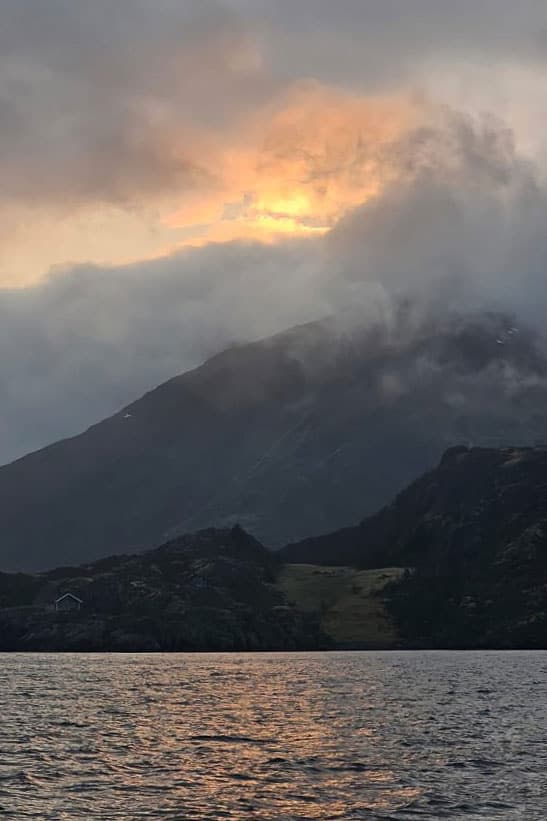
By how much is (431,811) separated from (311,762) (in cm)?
2350

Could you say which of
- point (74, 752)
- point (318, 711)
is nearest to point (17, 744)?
point (74, 752)

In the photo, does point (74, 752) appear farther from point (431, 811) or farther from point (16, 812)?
point (431, 811)

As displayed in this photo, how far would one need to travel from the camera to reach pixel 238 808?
68375mm

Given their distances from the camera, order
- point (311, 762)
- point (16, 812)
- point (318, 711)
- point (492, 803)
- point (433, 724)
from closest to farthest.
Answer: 1. point (16, 812)
2. point (492, 803)
3. point (311, 762)
4. point (433, 724)
5. point (318, 711)

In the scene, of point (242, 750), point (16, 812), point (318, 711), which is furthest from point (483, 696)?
point (16, 812)

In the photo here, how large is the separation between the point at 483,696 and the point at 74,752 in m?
91.9

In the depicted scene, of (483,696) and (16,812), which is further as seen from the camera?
(483,696)

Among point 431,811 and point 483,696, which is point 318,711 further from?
point 431,811

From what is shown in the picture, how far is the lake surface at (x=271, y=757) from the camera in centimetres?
6875

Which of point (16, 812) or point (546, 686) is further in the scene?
point (546, 686)

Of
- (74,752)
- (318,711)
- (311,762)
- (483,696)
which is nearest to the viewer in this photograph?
(311,762)

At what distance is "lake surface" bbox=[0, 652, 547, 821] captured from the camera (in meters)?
68.8

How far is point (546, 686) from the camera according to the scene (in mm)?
192000

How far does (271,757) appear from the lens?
301 ft
